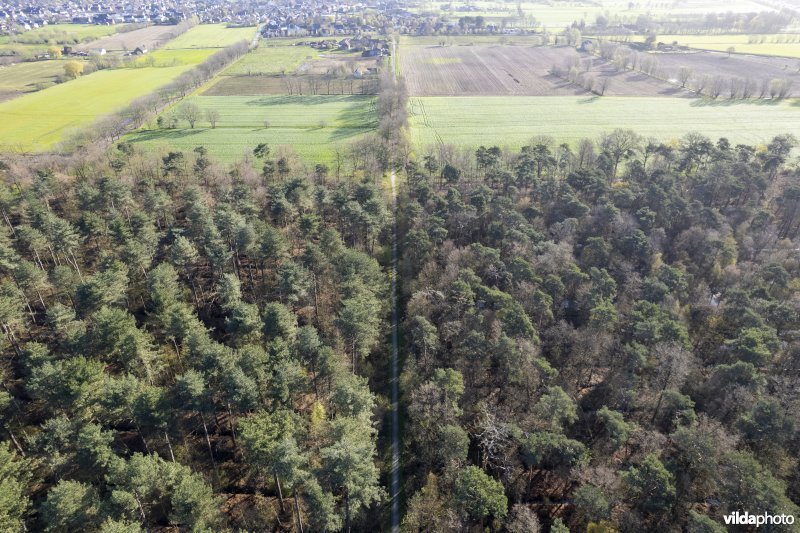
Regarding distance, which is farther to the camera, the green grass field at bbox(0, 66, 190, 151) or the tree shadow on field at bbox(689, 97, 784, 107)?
the tree shadow on field at bbox(689, 97, 784, 107)

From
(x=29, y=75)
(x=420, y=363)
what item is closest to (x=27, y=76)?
(x=29, y=75)

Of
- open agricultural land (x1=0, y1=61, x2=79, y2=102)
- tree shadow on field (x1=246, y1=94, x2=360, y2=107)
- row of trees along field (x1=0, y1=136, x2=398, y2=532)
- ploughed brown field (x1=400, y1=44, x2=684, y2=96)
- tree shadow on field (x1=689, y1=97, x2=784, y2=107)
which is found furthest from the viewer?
ploughed brown field (x1=400, y1=44, x2=684, y2=96)

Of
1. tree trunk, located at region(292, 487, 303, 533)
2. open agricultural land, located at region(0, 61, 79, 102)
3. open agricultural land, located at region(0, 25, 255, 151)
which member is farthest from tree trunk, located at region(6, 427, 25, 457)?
open agricultural land, located at region(0, 61, 79, 102)

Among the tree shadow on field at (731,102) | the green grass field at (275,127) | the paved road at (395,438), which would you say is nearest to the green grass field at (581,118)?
the tree shadow on field at (731,102)

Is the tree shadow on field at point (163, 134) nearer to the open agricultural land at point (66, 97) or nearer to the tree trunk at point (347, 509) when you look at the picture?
the open agricultural land at point (66, 97)

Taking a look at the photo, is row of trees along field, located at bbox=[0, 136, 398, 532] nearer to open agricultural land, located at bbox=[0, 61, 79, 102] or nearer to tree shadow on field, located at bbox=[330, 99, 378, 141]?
tree shadow on field, located at bbox=[330, 99, 378, 141]

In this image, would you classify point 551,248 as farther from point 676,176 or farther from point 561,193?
point 676,176
